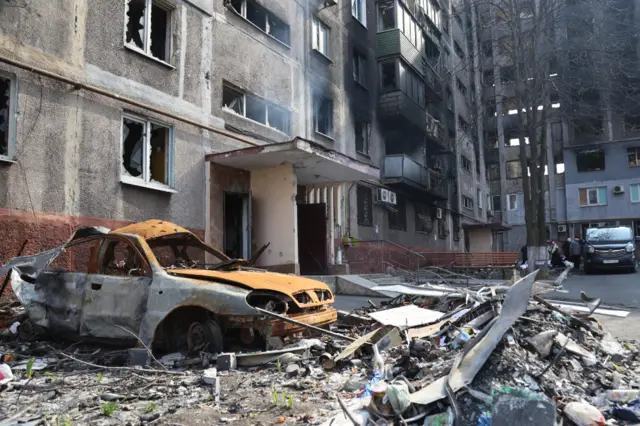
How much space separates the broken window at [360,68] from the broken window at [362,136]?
5.02 feet

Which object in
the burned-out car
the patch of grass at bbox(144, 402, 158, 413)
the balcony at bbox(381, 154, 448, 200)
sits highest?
the balcony at bbox(381, 154, 448, 200)

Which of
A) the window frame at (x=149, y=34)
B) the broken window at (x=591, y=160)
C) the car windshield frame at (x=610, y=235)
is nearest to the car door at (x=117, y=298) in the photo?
the window frame at (x=149, y=34)

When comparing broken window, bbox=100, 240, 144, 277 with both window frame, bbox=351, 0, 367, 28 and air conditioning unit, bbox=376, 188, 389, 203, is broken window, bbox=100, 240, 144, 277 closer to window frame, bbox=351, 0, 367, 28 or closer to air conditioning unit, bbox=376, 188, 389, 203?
air conditioning unit, bbox=376, 188, 389, 203

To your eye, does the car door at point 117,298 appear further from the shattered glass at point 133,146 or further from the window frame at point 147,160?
the shattered glass at point 133,146

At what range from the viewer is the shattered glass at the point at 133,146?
9.95 meters

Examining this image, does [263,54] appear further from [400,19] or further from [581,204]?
[581,204]

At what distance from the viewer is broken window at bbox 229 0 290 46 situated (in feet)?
43.5

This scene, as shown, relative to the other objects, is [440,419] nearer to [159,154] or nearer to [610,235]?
[159,154]

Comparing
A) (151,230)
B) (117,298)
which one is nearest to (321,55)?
(151,230)

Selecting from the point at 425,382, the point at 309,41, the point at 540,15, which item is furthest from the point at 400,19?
the point at 425,382

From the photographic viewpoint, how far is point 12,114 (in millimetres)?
8016

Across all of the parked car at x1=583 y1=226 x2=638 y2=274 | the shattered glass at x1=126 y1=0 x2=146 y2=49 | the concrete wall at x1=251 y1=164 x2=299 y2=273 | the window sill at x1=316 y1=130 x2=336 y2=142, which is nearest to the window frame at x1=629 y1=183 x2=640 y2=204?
the parked car at x1=583 y1=226 x2=638 y2=274

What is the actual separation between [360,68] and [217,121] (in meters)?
9.12

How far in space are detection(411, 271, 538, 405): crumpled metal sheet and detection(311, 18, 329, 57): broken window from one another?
12.8m
